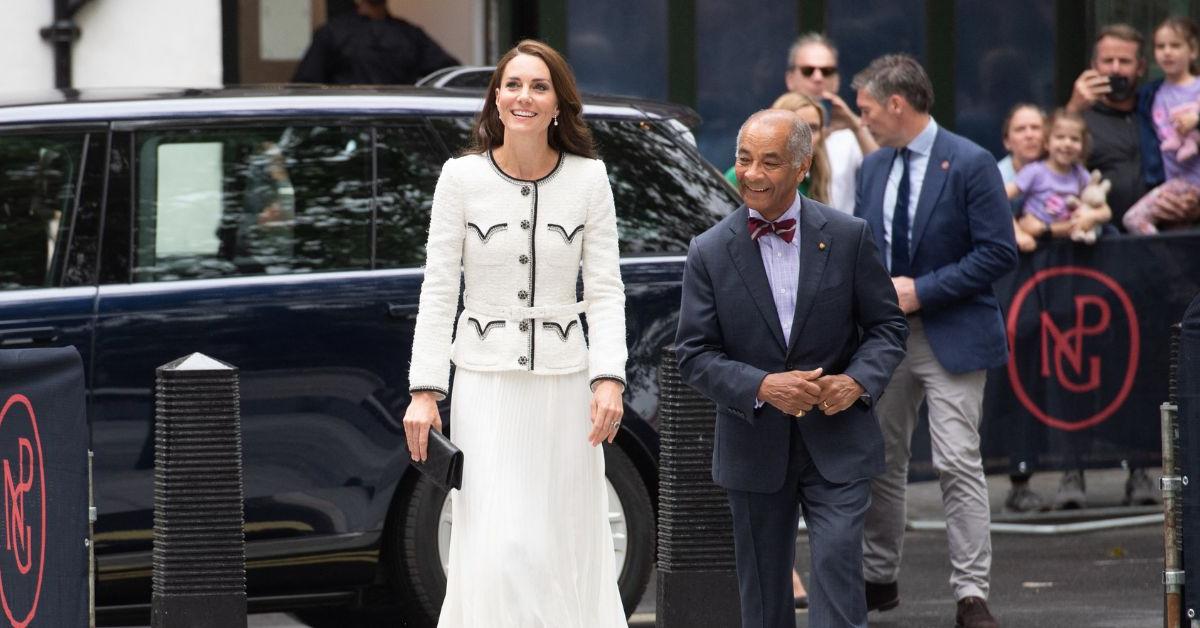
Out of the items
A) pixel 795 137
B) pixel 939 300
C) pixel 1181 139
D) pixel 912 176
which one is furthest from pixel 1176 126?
pixel 795 137

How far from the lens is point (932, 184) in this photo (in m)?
8.05

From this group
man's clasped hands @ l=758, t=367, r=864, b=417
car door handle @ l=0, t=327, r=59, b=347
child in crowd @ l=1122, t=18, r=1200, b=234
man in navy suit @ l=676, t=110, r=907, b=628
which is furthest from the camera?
child in crowd @ l=1122, t=18, r=1200, b=234

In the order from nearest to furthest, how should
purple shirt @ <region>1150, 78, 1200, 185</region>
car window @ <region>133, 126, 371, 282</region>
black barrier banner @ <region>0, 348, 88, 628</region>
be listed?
1. black barrier banner @ <region>0, 348, 88, 628</region>
2. car window @ <region>133, 126, 371, 282</region>
3. purple shirt @ <region>1150, 78, 1200, 185</region>

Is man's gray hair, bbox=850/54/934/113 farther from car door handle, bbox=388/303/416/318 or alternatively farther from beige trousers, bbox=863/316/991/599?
car door handle, bbox=388/303/416/318

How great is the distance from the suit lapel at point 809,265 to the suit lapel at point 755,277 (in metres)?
0.06

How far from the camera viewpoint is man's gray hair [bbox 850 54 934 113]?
8.11m

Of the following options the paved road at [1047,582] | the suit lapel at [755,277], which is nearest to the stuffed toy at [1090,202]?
the paved road at [1047,582]

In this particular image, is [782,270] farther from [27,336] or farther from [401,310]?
[27,336]

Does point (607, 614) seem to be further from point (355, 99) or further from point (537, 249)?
point (355, 99)

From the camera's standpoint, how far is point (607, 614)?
20.9ft

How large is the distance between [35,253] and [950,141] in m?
3.31

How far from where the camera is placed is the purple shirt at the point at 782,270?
6.07 m

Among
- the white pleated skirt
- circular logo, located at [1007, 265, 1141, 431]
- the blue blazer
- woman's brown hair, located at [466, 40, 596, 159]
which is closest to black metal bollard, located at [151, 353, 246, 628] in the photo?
the white pleated skirt

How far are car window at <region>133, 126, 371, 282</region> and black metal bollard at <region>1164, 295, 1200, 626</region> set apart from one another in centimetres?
301
